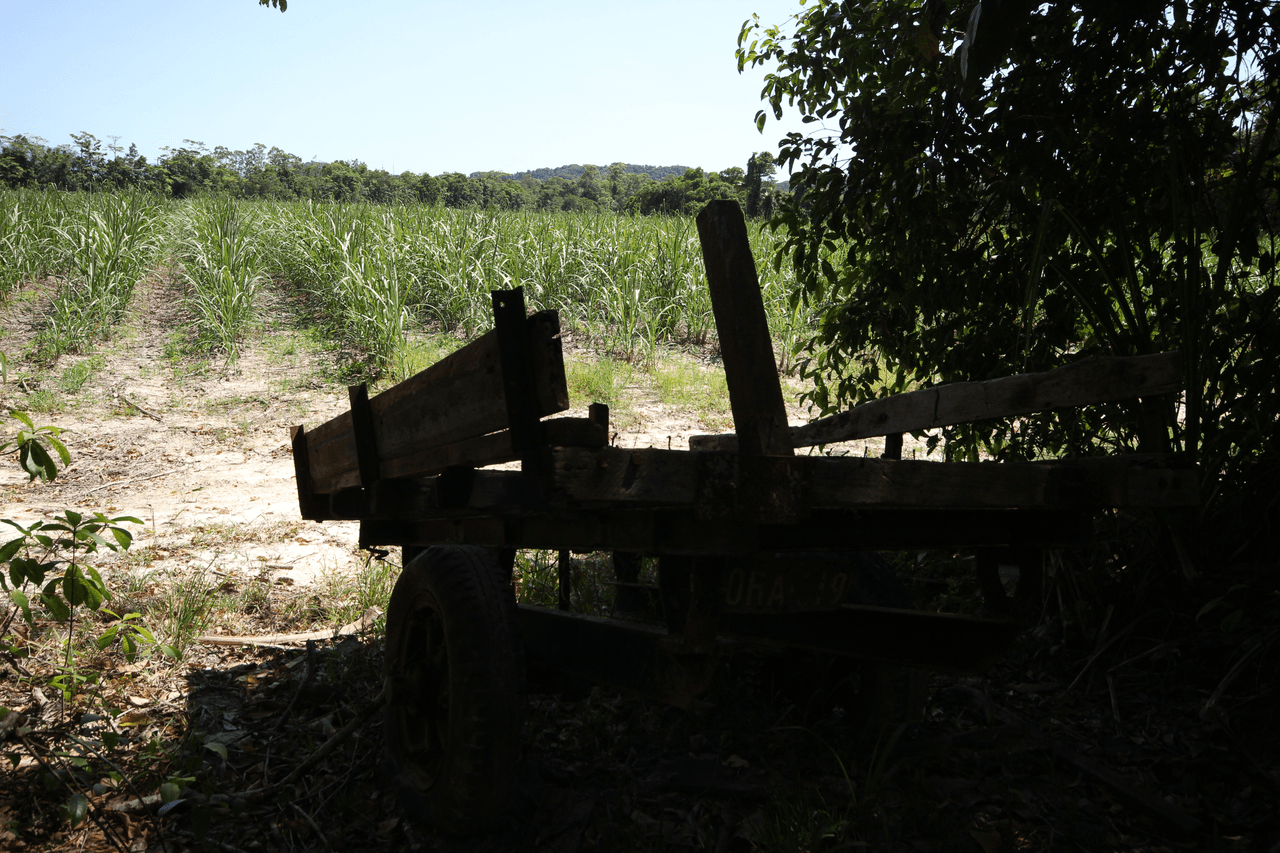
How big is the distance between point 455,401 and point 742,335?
629mm

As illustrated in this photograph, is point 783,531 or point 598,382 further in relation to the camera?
point 598,382

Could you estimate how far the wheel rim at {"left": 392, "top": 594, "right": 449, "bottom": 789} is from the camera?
2.16 metres

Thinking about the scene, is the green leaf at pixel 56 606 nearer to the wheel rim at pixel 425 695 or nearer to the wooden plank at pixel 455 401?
the wooden plank at pixel 455 401

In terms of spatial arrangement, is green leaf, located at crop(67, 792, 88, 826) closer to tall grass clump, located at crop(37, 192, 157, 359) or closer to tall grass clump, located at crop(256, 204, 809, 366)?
tall grass clump, located at crop(256, 204, 809, 366)

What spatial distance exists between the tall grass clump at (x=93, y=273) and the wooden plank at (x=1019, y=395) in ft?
29.3

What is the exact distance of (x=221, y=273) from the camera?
9.70 m

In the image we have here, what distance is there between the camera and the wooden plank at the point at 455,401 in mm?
1408

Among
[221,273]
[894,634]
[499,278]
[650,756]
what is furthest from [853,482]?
[221,273]

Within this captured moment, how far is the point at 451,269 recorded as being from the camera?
10.4m

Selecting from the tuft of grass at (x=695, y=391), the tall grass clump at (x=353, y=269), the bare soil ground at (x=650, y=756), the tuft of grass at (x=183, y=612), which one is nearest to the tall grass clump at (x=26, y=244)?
the tall grass clump at (x=353, y=269)

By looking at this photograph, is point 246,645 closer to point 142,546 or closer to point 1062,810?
point 142,546

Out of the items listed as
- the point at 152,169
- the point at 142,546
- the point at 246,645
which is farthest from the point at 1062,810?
the point at 152,169

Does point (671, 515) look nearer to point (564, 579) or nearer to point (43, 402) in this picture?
point (564, 579)

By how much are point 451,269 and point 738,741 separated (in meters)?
8.93
